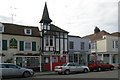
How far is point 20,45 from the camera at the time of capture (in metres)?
34.5

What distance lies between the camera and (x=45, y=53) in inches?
1437

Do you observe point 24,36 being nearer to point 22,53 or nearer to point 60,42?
point 22,53

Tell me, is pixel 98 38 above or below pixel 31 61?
above

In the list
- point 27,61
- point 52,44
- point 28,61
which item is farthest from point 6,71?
point 52,44

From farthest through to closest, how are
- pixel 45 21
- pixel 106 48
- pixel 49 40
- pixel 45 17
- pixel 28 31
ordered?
pixel 106 48 < pixel 45 17 < pixel 45 21 < pixel 49 40 < pixel 28 31

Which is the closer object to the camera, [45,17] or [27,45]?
[27,45]

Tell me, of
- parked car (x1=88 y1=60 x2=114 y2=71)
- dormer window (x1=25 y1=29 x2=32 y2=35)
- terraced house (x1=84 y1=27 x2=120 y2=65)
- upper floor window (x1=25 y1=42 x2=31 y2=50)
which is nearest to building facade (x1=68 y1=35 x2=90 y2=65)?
terraced house (x1=84 y1=27 x2=120 y2=65)

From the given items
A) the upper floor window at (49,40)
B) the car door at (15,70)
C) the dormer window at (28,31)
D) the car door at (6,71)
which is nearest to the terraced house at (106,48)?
the upper floor window at (49,40)

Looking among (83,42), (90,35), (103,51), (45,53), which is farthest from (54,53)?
(90,35)

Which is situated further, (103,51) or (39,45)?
(103,51)

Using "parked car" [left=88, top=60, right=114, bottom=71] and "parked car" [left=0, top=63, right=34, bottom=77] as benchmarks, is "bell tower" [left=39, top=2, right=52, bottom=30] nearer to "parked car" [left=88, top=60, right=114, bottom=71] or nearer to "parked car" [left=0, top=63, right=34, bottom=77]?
"parked car" [left=88, top=60, right=114, bottom=71]

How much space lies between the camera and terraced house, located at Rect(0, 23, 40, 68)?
33.0 meters

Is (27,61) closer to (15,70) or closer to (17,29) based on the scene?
(17,29)

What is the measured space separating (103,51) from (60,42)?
1158 cm
